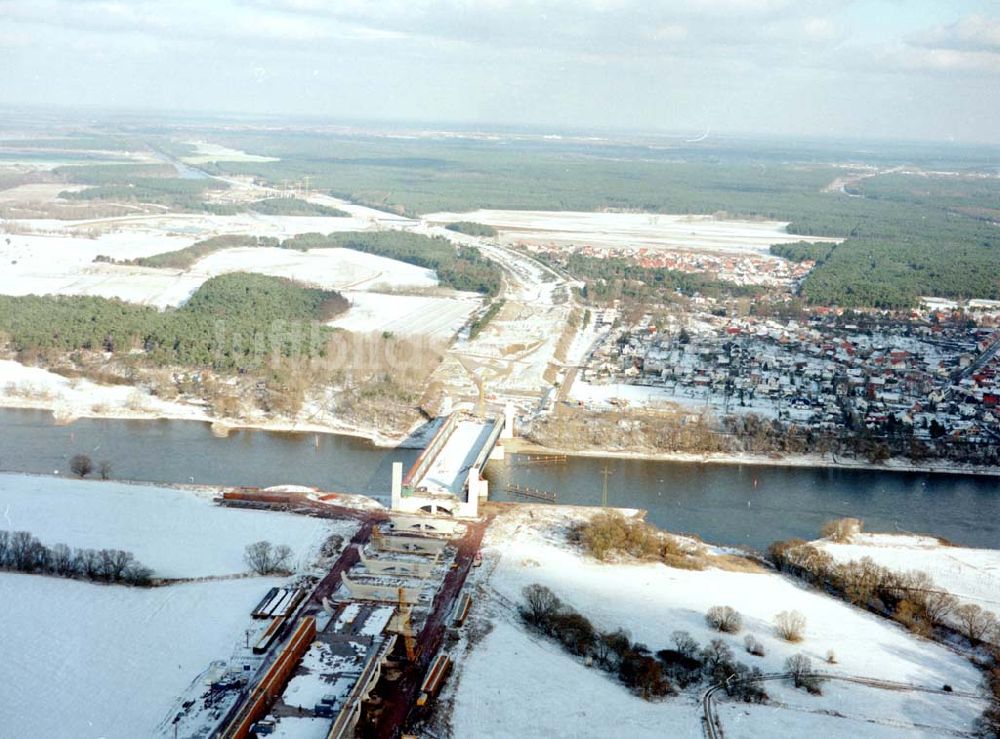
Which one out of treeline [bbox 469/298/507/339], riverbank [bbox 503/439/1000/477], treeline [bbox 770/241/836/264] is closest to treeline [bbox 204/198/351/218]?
treeline [bbox 469/298/507/339]

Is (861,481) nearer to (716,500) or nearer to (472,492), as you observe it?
(716,500)

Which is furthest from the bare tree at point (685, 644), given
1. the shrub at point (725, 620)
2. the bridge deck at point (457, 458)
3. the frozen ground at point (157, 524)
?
the frozen ground at point (157, 524)

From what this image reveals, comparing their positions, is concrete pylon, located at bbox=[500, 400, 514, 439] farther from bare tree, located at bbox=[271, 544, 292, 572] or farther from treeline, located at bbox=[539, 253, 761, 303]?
treeline, located at bbox=[539, 253, 761, 303]

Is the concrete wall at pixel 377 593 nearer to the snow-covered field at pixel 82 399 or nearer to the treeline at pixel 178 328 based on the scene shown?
the snow-covered field at pixel 82 399

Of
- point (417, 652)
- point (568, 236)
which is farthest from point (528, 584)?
point (568, 236)

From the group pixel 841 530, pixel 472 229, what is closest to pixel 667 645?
pixel 841 530

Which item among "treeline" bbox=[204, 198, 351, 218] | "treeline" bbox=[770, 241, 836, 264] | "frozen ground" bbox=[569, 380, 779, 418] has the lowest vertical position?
"frozen ground" bbox=[569, 380, 779, 418]
